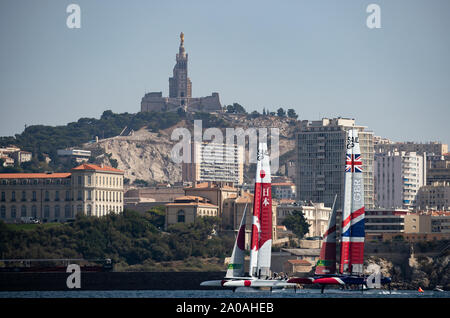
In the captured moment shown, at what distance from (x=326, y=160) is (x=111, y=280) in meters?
83.9

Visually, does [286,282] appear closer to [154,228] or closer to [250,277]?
[250,277]

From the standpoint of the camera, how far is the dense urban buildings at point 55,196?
16500 cm

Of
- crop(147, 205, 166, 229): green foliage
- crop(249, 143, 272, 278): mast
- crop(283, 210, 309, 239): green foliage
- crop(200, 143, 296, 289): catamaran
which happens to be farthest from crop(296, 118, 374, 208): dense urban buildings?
crop(249, 143, 272, 278): mast

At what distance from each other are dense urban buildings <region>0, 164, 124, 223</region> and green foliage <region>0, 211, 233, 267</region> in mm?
11461

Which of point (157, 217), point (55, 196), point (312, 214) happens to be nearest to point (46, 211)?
point (55, 196)

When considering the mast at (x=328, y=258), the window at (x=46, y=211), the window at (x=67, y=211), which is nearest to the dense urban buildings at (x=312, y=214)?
the window at (x=67, y=211)

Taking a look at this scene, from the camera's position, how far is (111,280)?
115 meters

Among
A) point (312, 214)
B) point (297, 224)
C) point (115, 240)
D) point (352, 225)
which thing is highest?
point (352, 225)

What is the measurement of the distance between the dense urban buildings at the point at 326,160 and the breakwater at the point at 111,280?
75.8 metres

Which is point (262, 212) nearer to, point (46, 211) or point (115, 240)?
point (115, 240)

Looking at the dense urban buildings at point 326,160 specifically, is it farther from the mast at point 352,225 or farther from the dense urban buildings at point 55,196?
the mast at point 352,225

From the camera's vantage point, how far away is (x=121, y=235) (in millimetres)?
145250

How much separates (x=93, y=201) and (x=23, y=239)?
1050 inches
